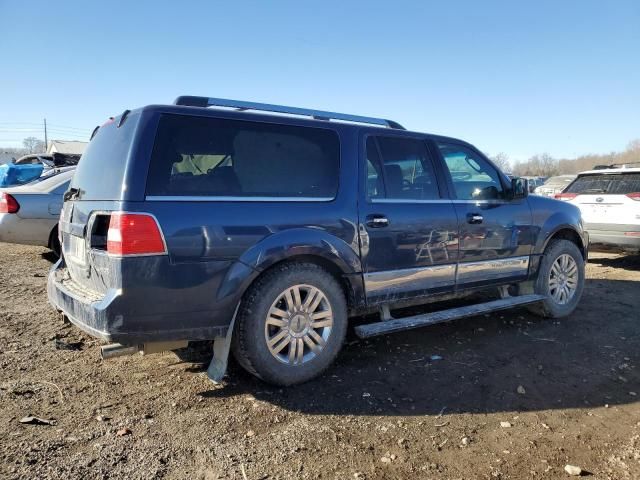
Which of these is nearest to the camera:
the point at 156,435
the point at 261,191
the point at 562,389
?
the point at 156,435

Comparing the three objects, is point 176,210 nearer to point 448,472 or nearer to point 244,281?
point 244,281

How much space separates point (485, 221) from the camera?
171 inches

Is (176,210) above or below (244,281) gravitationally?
above

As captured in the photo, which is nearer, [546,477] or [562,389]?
[546,477]

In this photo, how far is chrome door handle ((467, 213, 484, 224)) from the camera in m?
4.21

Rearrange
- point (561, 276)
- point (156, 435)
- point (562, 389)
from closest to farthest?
point (156, 435), point (562, 389), point (561, 276)

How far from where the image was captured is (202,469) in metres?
2.34

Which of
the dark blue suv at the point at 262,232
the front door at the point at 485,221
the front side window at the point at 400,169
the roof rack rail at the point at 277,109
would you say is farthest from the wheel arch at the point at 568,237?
the roof rack rail at the point at 277,109

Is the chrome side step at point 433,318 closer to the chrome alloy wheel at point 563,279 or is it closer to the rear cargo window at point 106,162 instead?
the chrome alloy wheel at point 563,279

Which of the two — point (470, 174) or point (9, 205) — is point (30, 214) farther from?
point (470, 174)

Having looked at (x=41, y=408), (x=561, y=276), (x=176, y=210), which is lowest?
(x=41, y=408)

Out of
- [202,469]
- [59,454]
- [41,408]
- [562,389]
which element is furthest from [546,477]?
[41,408]

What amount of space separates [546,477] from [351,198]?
6.97 feet

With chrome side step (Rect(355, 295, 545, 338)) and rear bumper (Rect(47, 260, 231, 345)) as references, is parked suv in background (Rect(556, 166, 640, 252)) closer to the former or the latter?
chrome side step (Rect(355, 295, 545, 338))
